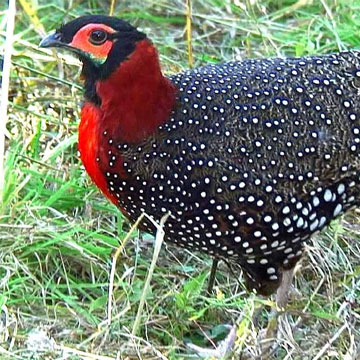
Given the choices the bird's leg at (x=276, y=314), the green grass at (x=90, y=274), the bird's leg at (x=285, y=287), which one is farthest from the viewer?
the bird's leg at (x=285, y=287)

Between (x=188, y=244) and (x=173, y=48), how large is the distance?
1.69 m

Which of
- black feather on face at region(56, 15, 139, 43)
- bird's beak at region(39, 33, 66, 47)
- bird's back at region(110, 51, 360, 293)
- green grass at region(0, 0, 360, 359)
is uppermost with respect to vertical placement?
black feather on face at region(56, 15, 139, 43)

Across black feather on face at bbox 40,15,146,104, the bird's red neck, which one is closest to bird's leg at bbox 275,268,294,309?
the bird's red neck

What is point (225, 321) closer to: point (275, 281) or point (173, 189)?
point (275, 281)

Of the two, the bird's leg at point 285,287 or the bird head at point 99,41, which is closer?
the bird head at point 99,41

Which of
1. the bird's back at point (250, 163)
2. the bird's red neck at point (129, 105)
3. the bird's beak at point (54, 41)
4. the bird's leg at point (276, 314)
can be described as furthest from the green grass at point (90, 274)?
the bird's beak at point (54, 41)

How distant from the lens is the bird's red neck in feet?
10.0

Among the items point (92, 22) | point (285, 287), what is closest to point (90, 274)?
point (285, 287)

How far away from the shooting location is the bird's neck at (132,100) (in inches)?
120

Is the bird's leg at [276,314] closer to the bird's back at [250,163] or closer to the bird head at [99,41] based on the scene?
the bird's back at [250,163]

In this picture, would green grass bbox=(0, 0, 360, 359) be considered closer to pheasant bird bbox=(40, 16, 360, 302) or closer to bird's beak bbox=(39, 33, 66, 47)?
pheasant bird bbox=(40, 16, 360, 302)

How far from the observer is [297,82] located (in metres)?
A: 3.16

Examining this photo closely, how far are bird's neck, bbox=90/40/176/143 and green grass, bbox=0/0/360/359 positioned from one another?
476mm

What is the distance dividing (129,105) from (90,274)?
678 millimetres
